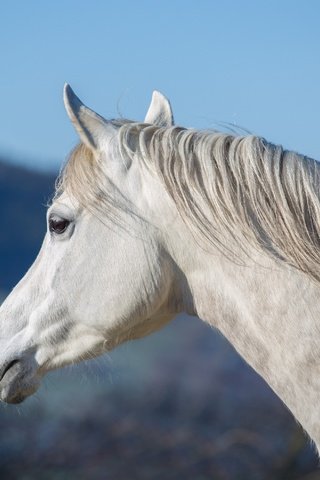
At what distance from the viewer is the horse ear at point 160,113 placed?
2912 millimetres

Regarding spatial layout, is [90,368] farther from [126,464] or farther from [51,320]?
[126,464]

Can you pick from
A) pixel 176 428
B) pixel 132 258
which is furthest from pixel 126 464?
pixel 132 258

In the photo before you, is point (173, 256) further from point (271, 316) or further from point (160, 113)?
point (160, 113)

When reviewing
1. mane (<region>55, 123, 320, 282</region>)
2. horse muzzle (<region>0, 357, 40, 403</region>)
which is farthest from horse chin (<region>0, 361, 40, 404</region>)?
mane (<region>55, 123, 320, 282</region>)

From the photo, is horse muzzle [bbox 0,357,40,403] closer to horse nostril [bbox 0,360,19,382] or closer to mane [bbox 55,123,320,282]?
horse nostril [bbox 0,360,19,382]

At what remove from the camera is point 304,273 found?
7.25ft

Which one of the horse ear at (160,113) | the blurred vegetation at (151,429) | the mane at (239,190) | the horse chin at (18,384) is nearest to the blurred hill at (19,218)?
the blurred vegetation at (151,429)

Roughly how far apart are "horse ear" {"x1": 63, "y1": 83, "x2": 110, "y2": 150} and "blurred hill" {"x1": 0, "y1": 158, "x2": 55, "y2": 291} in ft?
19.6

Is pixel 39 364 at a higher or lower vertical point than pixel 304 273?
lower

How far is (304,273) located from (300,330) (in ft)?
0.47

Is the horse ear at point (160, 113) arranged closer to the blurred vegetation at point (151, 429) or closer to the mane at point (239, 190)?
the mane at point (239, 190)

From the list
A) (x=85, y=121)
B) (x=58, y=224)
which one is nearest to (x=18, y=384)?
(x=58, y=224)

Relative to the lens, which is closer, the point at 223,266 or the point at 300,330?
the point at 300,330

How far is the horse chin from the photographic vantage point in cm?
265
